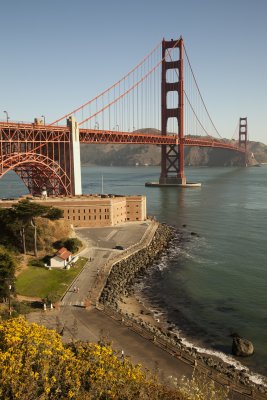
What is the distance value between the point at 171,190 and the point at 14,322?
115044 millimetres

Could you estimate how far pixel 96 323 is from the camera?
103 ft

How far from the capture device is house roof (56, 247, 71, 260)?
145 feet

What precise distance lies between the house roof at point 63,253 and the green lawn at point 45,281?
1.39 meters

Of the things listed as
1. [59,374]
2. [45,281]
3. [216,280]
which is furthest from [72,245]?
[59,374]

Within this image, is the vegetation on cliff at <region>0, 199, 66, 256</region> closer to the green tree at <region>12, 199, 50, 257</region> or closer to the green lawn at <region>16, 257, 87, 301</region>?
the green tree at <region>12, 199, 50, 257</region>

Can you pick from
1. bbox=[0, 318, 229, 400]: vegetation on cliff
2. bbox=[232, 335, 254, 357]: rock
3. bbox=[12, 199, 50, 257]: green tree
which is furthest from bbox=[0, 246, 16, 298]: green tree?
bbox=[232, 335, 254, 357]: rock

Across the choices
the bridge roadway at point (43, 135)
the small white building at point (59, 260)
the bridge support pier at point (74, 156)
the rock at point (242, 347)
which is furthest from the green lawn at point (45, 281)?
the bridge support pier at point (74, 156)

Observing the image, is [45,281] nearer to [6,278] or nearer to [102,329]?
[6,278]

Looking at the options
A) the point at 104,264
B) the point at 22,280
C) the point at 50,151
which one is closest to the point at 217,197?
the point at 50,151

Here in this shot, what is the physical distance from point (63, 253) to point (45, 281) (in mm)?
5179

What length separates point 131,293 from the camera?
137ft

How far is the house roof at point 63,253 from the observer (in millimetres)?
44250

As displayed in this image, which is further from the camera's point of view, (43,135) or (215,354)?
(43,135)

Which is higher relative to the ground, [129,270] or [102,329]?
[102,329]
